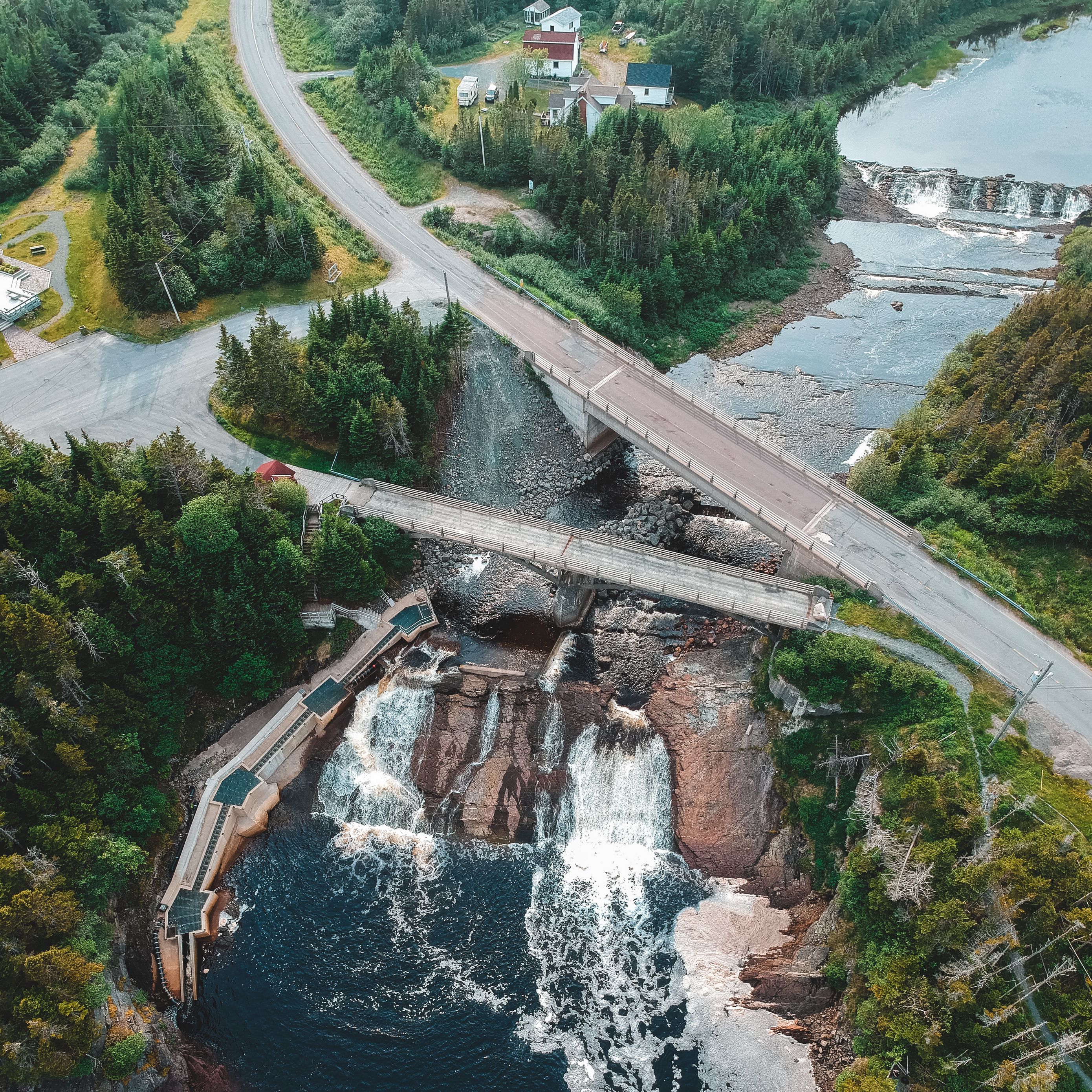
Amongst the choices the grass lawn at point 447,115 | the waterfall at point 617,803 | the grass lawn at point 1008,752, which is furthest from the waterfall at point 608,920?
the grass lawn at point 447,115

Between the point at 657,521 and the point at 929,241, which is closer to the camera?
the point at 657,521

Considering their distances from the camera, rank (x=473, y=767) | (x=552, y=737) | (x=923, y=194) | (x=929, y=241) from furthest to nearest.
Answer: (x=923, y=194)
(x=929, y=241)
(x=552, y=737)
(x=473, y=767)

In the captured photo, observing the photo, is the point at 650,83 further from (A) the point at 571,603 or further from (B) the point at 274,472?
(A) the point at 571,603

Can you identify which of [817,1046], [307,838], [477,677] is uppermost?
[477,677]

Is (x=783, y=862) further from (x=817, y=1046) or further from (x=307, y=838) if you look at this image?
(x=307, y=838)

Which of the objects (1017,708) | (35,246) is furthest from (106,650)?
(1017,708)

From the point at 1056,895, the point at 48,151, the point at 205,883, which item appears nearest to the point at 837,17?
the point at 48,151
